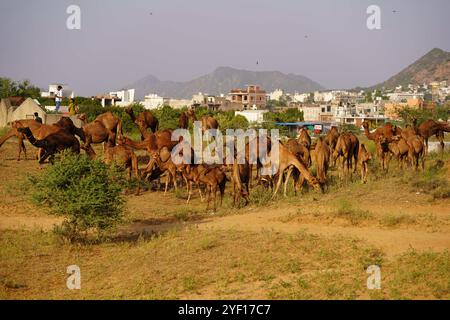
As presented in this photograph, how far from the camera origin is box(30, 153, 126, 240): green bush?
13.6m

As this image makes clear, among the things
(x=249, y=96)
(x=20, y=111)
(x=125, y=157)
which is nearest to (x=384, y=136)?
(x=125, y=157)

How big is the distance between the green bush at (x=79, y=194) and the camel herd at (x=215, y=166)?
4.01m

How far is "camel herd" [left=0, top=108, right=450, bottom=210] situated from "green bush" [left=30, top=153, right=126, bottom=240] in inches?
158

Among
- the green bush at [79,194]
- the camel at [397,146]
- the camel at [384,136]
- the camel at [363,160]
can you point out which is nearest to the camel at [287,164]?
the camel at [363,160]

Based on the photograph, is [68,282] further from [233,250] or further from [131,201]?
[131,201]

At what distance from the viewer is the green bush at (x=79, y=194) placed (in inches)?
537

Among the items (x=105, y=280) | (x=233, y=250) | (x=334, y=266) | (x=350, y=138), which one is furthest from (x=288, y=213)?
(x=350, y=138)

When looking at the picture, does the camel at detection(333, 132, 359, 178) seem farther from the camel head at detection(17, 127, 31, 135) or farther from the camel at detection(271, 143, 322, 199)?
the camel head at detection(17, 127, 31, 135)

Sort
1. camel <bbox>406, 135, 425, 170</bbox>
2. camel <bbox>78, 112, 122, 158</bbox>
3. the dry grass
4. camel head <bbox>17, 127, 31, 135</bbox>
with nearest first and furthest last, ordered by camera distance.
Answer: the dry grass < camel head <bbox>17, 127, 31, 135</bbox> < camel <bbox>406, 135, 425, 170</bbox> < camel <bbox>78, 112, 122, 158</bbox>

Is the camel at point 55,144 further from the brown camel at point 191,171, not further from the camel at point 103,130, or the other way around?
the brown camel at point 191,171

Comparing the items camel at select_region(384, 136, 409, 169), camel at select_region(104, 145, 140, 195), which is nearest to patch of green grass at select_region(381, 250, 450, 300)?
camel at select_region(104, 145, 140, 195)

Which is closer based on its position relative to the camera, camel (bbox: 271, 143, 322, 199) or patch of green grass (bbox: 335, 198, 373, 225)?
patch of green grass (bbox: 335, 198, 373, 225)

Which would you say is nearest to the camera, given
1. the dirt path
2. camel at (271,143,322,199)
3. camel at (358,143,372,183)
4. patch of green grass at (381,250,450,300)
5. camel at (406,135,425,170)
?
patch of green grass at (381,250,450,300)

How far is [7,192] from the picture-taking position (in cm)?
1884
